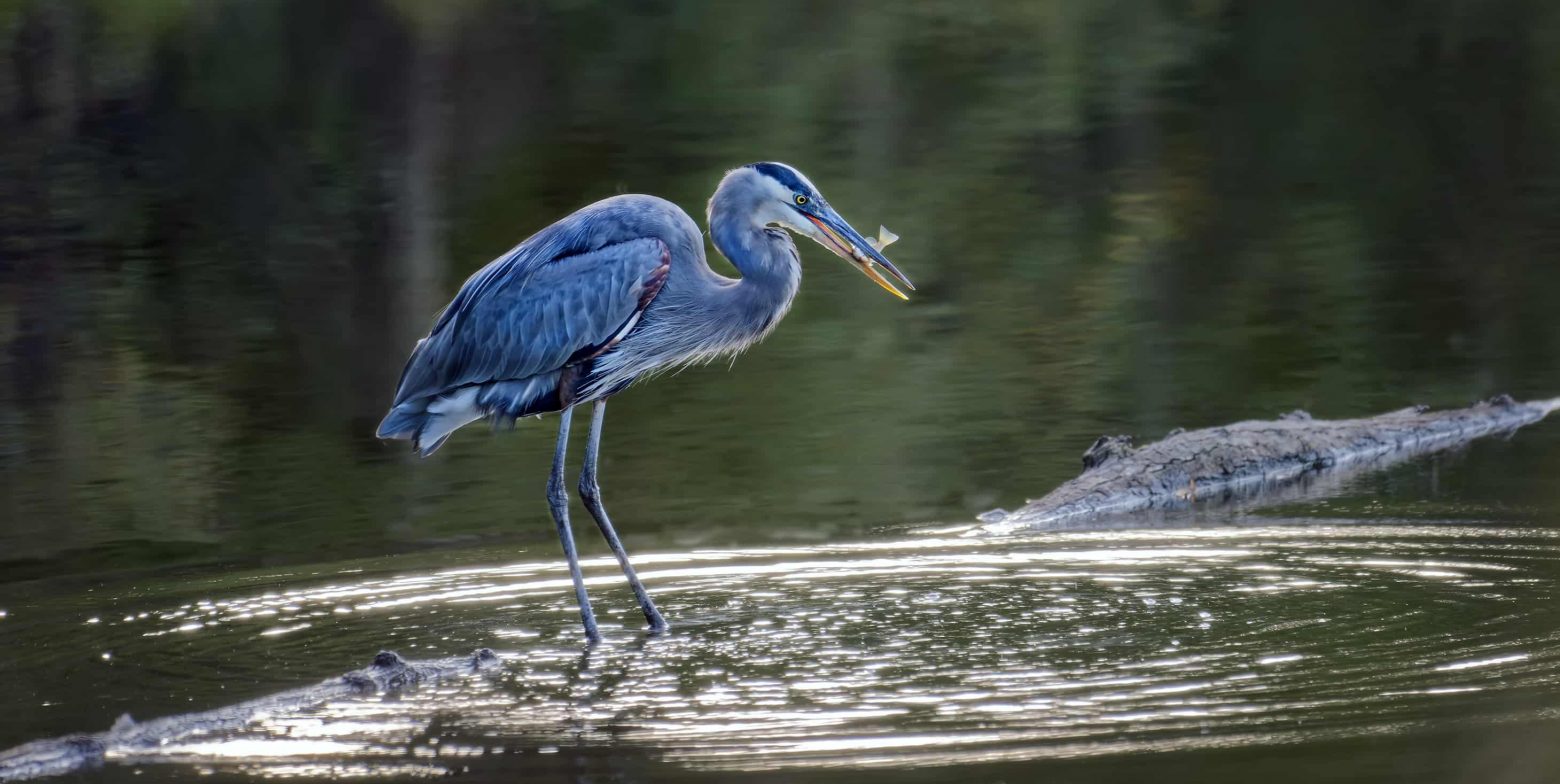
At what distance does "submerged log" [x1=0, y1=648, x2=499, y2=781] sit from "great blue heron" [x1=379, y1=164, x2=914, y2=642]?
1.21m

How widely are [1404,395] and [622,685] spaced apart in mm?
6094

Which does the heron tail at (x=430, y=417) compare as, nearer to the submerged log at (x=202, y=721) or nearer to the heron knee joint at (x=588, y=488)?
the heron knee joint at (x=588, y=488)

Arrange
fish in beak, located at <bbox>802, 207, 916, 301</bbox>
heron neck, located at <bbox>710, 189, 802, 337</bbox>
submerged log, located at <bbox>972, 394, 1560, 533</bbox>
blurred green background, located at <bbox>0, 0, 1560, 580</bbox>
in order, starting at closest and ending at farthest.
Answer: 1. fish in beak, located at <bbox>802, 207, 916, 301</bbox>
2. heron neck, located at <bbox>710, 189, 802, 337</bbox>
3. submerged log, located at <bbox>972, 394, 1560, 533</bbox>
4. blurred green background, located at <bbox>0, 0, 1560, 580</bbox>

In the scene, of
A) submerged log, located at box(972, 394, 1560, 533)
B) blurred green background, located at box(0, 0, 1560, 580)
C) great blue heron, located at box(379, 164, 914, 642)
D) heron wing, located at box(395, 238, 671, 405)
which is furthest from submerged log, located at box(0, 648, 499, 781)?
submerged log, located at box(972, 394, 1560, 533)

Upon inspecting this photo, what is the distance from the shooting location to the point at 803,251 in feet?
48.5

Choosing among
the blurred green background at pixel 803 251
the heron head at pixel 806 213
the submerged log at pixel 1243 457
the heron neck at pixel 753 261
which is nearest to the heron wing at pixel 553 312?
the heron neck at pixel 753 261

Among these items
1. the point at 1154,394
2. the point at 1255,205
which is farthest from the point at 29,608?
the point at 1255,205

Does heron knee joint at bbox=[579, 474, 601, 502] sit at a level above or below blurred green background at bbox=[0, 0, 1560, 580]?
below

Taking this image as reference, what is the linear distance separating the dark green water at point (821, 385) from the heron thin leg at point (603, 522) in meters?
0.17

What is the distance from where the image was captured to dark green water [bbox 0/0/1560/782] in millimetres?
5746

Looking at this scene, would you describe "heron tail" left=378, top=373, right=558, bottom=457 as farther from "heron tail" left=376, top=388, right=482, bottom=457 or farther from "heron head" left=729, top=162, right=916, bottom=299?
"heron head" left=729, top=162, right=916, bottom=299

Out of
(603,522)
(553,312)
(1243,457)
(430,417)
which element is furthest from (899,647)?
(1243,457)

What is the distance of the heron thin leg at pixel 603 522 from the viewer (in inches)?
277

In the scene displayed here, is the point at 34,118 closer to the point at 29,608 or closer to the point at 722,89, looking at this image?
the point at 722,89
